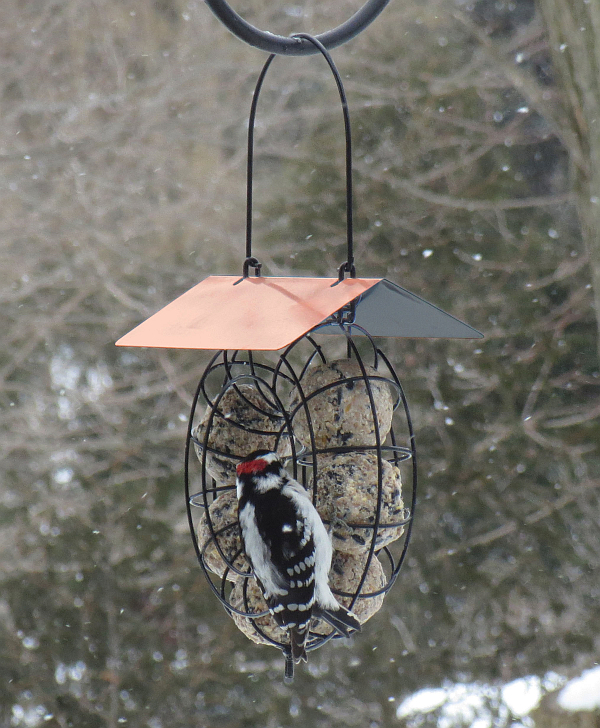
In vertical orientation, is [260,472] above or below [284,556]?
above

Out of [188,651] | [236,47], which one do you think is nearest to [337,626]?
[188,651]

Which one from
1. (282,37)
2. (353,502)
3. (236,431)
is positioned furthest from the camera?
(236,431)

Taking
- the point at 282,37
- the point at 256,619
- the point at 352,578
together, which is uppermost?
the point at 282,37

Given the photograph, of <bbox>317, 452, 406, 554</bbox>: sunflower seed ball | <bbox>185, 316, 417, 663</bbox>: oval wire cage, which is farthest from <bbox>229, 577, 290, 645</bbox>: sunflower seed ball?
<bbox>317, 452, 406, 554</bbox>: sunflower seed ball

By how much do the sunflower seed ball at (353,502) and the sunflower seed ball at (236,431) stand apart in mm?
163

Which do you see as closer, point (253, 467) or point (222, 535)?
point (253, 467)

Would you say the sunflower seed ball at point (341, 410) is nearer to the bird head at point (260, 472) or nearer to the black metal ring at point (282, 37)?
the bird head at point (260, 472)

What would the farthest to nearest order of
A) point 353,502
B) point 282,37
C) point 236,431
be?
point 236,431, point 353,502, point 282,37

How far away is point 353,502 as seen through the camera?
3.73ft

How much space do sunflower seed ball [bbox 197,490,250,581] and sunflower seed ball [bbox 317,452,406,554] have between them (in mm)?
162

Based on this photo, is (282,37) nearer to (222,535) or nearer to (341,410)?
(341,410)

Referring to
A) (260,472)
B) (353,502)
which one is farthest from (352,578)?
(260,472)

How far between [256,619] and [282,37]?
0.93 meters

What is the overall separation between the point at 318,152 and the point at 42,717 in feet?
10.1
